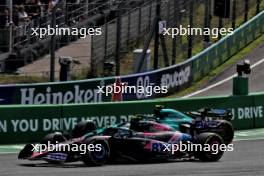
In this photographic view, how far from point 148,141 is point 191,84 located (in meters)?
14.2

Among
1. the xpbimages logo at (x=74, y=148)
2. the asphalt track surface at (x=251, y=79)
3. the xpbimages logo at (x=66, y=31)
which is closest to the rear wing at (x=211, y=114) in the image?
the xpbimages logo at (x=74, y=148)

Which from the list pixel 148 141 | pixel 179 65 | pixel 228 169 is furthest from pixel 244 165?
pixel 179 65

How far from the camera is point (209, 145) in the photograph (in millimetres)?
16016

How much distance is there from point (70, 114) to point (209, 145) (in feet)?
14.9

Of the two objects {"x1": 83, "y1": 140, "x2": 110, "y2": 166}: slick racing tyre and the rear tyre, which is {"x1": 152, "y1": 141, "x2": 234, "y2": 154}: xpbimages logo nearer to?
{"x1": 83, "y1": 140, "x2": 110, "y2": 166}: slick racing tyre

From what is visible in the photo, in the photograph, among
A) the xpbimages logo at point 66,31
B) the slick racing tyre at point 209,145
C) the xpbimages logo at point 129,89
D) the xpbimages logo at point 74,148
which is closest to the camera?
the xpbimages logo at point 74,148

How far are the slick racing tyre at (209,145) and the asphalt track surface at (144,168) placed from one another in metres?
0.15

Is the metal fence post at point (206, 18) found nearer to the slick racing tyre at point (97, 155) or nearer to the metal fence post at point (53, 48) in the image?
the metal fence post at point (53, 48)

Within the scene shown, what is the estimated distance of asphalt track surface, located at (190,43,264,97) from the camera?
28852 mm

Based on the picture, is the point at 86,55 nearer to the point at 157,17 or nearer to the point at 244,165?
the point at 157,17

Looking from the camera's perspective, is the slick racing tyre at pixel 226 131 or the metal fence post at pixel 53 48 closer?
the slick racing tyre at pixel 226 131

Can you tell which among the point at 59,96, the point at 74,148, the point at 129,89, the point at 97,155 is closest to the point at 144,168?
the point at 97,155

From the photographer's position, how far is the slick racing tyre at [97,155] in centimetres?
1486

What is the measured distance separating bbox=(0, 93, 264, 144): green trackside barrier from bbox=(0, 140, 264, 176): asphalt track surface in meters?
1.94
